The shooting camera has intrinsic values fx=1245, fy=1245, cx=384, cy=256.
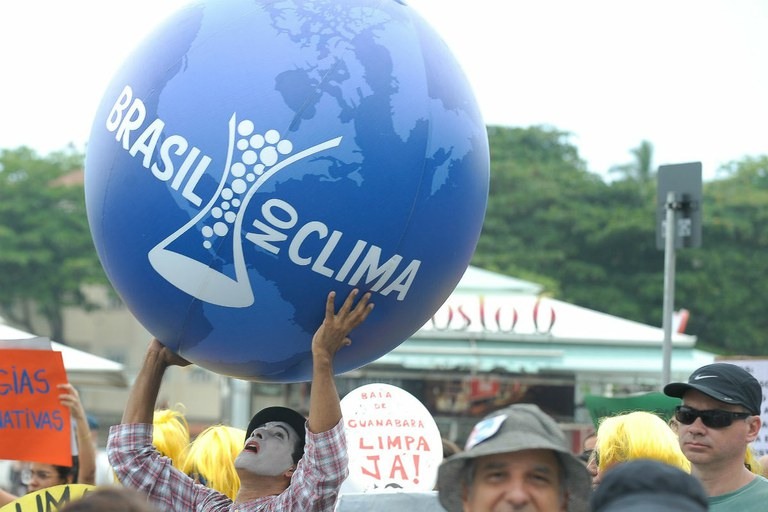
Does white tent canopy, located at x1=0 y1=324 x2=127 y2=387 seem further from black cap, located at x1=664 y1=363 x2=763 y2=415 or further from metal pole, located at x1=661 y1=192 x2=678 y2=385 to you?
black cap, located at x1=664 y1=363 x2=763 y2=415

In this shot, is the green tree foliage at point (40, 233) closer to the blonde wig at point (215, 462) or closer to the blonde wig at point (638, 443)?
the blonde wig at point (215, 462)

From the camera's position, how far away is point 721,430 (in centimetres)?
416

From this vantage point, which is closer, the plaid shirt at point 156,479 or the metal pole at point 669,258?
the plaid shirt at point 156,479

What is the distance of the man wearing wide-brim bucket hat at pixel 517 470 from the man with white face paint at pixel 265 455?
0.71 meters

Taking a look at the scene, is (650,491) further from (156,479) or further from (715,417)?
(156,479)

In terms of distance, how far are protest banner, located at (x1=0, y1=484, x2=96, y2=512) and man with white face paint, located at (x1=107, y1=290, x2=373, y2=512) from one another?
0.55 m

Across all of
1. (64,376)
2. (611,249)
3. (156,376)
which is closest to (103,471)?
(64,376)

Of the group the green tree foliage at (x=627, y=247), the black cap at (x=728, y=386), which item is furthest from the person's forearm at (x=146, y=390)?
the green tree foliage at (x=627, y=247)

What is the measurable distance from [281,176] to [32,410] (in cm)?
220

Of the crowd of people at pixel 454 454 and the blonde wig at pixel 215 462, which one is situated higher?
the crowd of people at pixel 454 454

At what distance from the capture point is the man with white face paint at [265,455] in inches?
140

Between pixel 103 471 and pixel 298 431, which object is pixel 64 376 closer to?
pixel 298 431

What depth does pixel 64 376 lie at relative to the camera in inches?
199

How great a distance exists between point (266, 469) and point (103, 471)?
12.4 ft
